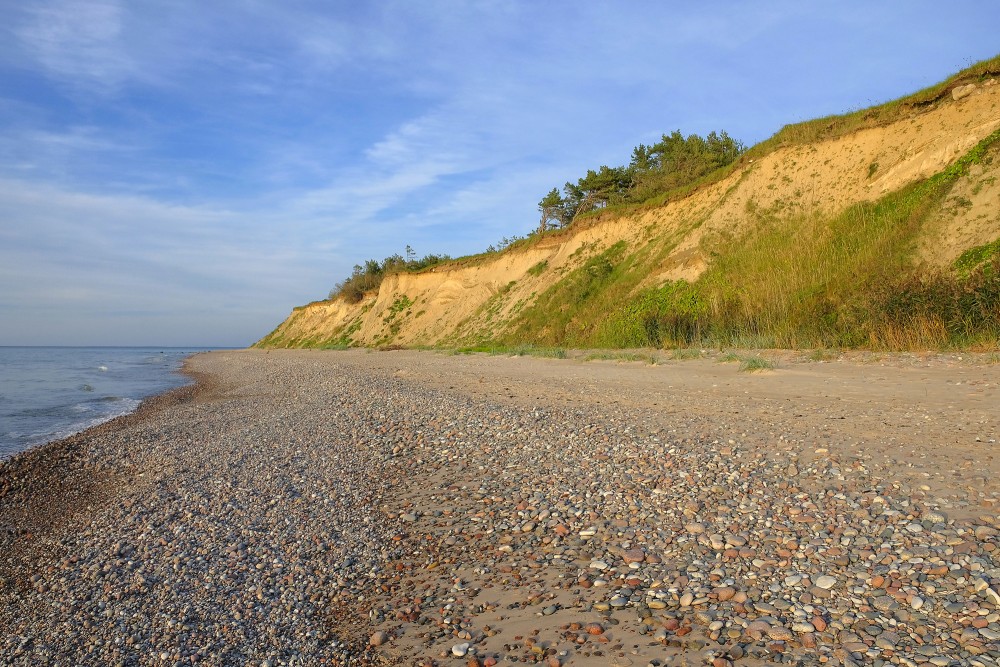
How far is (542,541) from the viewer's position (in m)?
4.38

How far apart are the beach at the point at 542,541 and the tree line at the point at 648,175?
75.6ft

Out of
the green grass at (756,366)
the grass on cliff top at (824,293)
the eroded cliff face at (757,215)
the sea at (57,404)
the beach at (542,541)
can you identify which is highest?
the eroded cliff face at (757,215)

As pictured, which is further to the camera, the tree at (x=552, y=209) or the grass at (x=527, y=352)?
the tree at (x=552, y=209)

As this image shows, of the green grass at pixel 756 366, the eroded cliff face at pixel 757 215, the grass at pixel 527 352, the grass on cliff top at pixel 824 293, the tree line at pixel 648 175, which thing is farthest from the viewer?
the tree line at pixel 648 175

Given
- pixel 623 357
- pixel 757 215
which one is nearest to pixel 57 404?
pixel 623 357

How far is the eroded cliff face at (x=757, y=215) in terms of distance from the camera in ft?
51.8

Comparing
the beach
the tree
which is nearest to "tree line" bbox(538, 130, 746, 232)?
the tree

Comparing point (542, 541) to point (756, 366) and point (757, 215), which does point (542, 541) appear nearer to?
point (756, 366)

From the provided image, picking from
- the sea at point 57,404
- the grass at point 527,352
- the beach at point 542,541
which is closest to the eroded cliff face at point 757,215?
the grass at point 527,352

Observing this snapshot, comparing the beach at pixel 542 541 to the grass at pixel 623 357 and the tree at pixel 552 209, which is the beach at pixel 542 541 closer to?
the grass at pixel 623 357

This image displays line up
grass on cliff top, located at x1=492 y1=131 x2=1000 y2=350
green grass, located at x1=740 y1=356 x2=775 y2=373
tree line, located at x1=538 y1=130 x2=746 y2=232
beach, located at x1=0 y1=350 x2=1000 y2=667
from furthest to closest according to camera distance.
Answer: tree line, located at x1=538 y1=130 x2=746 y2=232
grass on cliff top, located at x1=492 y1=131 x2=1000 y2=350
green grass, located at x1=740 y1=356 x2=775 y2=373
beach, located at x1=0 y1=350 x2=1000 y2=667

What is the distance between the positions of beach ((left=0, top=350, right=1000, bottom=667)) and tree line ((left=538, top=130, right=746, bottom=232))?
75.6 feet

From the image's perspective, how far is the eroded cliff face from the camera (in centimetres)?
1580

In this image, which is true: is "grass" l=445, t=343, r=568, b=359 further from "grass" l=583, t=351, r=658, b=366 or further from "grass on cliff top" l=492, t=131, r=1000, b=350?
"grass on cliff top" l=492, t=131, r=1000, b=350
